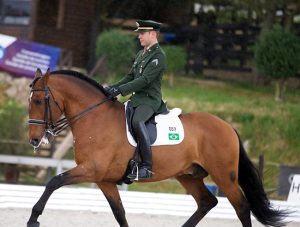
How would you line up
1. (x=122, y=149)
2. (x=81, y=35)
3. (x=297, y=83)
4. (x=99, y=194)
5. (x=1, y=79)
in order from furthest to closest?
(x=81, y=35)
(x=297, y=83)
(x=1, y=79)
(x=99, y=194)
(x=122, y=149)

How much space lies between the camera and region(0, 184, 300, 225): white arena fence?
10024 millimetres

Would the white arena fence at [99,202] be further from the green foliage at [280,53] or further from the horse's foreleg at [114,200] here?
the green foliage at [280,53]

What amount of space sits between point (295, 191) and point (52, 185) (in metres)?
5.04

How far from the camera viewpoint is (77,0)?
23250mm

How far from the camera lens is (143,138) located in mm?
7523

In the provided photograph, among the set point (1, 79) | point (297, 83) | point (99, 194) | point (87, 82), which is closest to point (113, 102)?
point (87, 82)

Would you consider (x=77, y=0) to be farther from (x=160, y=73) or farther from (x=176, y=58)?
(x=160, y=73)

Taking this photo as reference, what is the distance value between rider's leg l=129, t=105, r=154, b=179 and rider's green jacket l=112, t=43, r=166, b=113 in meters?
0.12

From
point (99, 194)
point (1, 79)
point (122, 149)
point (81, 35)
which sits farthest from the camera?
point (81, 35)

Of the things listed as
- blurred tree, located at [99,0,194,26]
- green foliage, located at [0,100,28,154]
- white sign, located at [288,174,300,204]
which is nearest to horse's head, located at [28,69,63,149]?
white sign, located at [288,174,300,204]

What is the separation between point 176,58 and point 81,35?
14.2 ft

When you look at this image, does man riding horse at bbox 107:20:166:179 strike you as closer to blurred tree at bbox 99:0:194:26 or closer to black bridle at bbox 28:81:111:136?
black bridle at bbox 28:81:111:136

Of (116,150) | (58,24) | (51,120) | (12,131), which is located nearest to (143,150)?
(116,150)

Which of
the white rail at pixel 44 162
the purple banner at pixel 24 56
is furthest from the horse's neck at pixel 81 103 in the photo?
the purple banner at pixel 24 56
